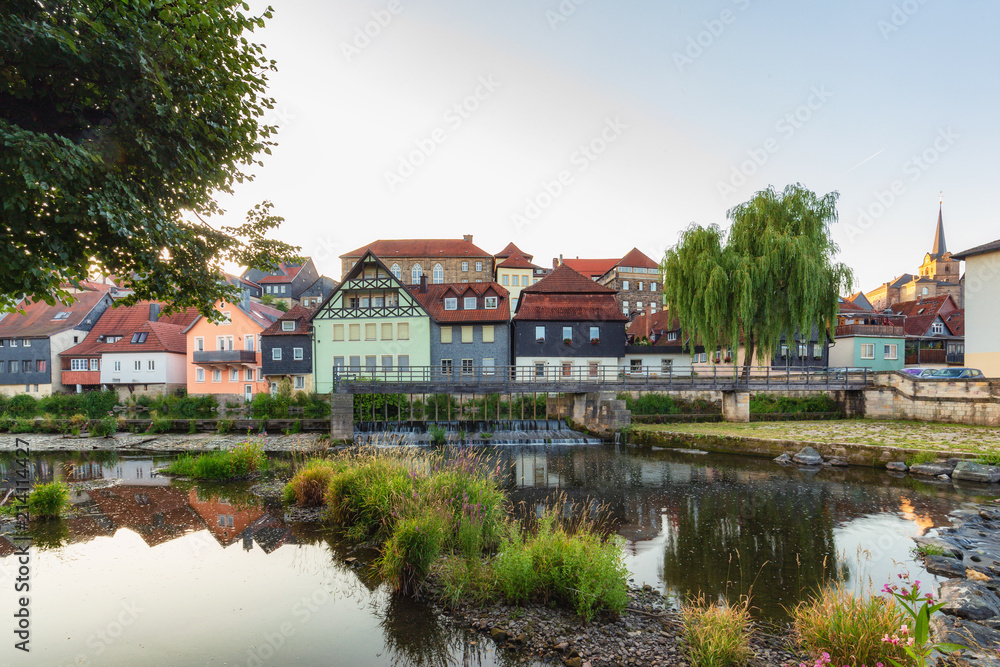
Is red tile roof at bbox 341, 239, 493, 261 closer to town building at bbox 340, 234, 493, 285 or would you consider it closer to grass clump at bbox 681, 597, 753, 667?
town building at bbox 340, 234, 493, 285

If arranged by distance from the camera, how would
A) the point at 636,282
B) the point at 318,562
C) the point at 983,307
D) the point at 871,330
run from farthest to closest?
the point at 636,282 < the point at 871,330 < the point at 983,307 < the point at 318,562

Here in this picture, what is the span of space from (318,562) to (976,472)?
1811 cm

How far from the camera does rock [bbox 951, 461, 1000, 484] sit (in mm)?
14344

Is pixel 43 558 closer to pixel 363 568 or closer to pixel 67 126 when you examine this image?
pixel 363 568

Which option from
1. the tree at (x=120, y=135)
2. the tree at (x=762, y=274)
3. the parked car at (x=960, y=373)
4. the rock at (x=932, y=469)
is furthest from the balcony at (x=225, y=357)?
the parked car at (x=960, y=373)

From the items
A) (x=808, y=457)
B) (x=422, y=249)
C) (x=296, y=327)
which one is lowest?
(x=808, y=457)

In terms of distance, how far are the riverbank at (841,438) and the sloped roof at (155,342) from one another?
35812 mm

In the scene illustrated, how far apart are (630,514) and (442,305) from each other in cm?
2653

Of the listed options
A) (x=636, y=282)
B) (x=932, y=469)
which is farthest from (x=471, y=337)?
(x=636, y=282)

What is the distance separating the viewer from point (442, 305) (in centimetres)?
3672

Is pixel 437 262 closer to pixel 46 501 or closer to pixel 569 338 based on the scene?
pixel 569 338

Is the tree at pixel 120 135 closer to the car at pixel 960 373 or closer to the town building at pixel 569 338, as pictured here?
the town building at pixel 569 338

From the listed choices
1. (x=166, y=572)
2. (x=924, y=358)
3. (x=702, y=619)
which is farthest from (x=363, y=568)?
(x=924, y=358)

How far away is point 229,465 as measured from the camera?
48.8ft
